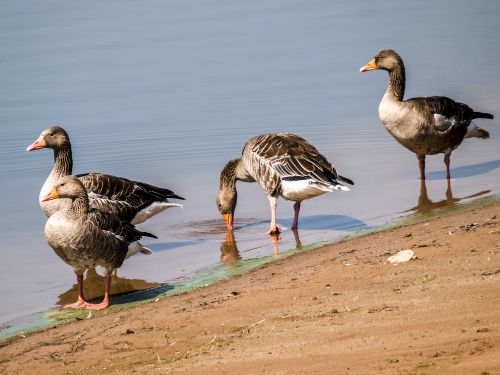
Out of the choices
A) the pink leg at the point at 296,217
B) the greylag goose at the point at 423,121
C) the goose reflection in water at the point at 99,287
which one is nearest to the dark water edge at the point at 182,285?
the goose reflection in water at the point at 99,287

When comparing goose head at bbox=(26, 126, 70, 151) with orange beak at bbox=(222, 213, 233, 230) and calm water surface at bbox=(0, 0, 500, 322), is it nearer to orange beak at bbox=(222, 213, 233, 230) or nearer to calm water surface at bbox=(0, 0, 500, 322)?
calm water surface at bbox=(0, 0, 500, 322)

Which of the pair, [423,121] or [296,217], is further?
[423,121]

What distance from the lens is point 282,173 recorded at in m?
12.6

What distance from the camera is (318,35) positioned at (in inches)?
922

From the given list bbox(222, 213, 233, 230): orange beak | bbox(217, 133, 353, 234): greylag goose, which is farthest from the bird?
bbox(217, 133, 353, 234): greylag goose

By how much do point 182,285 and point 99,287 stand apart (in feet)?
4.49

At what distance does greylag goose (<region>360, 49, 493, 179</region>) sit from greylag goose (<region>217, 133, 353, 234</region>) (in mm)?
1972

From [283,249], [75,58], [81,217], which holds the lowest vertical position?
[283,249]

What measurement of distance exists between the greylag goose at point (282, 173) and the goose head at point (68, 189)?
2.93 m

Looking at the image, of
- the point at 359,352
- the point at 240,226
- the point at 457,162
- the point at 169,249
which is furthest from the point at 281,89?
the point at 359,352

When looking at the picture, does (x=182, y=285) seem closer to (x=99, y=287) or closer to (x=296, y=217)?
(x=99, y=287)

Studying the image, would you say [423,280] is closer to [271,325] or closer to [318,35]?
[271,325]

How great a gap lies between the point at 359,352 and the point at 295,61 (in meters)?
15.6

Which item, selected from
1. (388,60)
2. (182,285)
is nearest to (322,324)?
(182,285)
